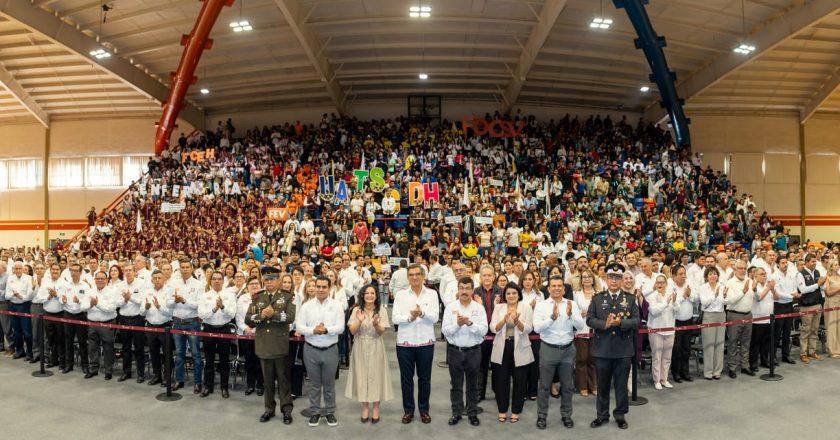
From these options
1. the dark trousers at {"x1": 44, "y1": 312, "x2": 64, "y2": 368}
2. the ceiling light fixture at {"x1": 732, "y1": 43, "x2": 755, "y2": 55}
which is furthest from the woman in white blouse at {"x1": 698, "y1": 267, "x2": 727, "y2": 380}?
the ceiling light fixture at {"x1": 732, "y1": 43, "x2": 755, "y2": 55}

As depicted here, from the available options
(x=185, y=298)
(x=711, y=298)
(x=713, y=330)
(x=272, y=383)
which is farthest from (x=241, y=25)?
(x=713, y=330)

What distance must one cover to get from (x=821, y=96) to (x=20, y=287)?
3168 centimetres

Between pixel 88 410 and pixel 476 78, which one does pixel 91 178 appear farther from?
pixel 88 410

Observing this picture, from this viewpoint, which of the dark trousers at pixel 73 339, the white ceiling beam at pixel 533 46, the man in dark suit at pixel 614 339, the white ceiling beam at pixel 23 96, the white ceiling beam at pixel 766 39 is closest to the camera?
the man in dark suit at pixel 614 339

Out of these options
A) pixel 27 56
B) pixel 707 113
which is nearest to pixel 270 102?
pixel 27 56

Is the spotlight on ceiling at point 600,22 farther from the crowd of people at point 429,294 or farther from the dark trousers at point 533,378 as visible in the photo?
the dark trousers at point 533,378

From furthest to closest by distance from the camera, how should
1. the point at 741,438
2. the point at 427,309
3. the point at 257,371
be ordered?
the point at 257,371 → the point at 427,309 → the point at 741,438

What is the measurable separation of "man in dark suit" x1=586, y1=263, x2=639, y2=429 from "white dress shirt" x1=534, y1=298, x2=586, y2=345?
16 cm

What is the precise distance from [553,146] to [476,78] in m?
4.66

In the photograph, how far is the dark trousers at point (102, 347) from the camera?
9.41 metres

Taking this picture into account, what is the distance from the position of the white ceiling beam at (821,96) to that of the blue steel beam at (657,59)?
6784 millimetres

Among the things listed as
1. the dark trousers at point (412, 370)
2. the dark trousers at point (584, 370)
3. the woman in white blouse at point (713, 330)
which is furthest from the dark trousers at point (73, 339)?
the woman in white blouse at point (713, 330)

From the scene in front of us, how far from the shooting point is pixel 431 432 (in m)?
6.90

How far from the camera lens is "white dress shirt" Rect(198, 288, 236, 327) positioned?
27.3 ft
